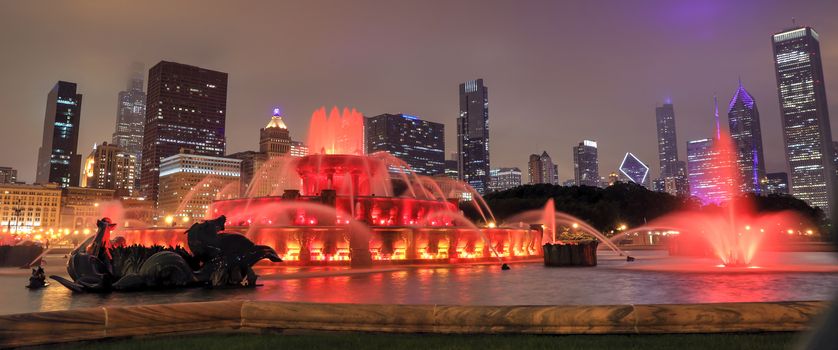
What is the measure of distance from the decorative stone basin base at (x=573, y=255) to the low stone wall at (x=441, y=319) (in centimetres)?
1801

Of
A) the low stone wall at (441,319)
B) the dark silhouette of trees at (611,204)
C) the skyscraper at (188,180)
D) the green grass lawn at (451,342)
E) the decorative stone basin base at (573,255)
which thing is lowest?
the green grass lawn at (451,342)

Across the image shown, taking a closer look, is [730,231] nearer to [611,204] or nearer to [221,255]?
[221,255]

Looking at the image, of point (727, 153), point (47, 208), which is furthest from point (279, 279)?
point (47, 208)

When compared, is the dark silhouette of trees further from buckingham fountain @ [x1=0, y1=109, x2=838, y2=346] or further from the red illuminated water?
buckingham fountain @ [x1=0, y1=109, x2=838, y2=346]

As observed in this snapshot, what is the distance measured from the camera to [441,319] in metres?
7.18

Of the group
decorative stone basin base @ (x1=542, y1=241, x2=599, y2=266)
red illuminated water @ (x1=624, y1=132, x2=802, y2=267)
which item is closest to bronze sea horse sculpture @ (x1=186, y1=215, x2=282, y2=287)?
decorative stone basin base @ (x1=542, y1=241, x2=599, y2=266)

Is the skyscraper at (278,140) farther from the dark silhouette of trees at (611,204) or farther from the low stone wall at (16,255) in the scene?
the low stone wall at (16,255)

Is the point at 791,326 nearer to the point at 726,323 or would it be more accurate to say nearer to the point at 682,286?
the point at 726,323

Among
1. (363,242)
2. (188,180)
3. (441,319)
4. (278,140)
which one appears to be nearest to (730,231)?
(363,242)

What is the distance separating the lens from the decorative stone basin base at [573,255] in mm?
24766

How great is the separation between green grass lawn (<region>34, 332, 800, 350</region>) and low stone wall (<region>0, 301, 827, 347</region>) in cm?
13

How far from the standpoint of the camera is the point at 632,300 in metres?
10.7

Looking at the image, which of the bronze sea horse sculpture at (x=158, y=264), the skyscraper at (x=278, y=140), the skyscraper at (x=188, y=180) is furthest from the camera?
the skyscraper at (x=188, y=180)

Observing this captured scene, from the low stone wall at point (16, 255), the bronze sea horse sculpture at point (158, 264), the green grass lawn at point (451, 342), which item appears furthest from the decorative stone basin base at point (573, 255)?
the low stone wall at point (16, 255)
